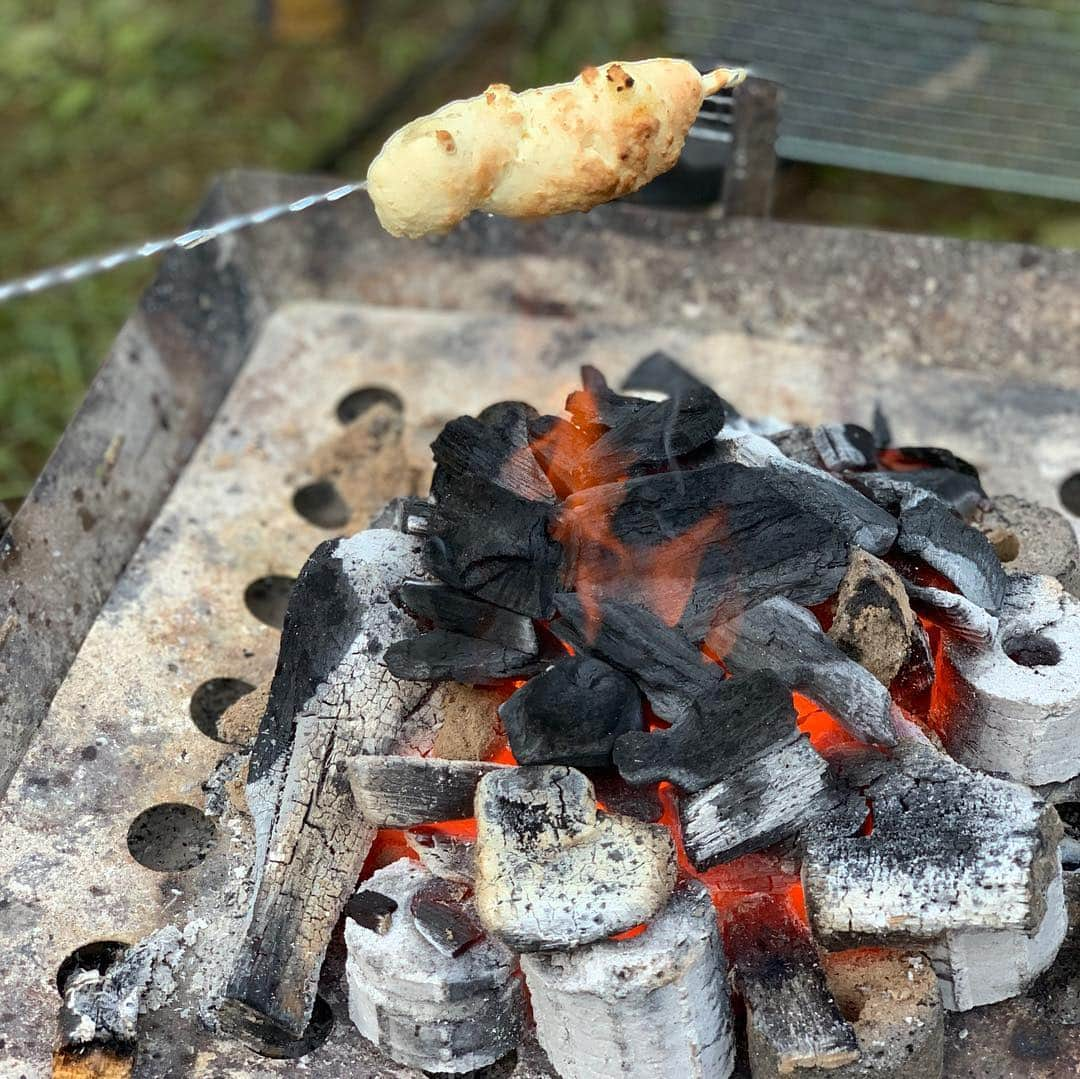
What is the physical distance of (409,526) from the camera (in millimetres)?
2471

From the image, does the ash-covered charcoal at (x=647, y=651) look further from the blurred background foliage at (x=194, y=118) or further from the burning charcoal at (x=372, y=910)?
the blurred background foliage at (x=194, y=118)

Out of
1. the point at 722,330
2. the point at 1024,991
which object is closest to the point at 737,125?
the point at 722,330

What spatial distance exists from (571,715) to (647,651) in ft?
0.58

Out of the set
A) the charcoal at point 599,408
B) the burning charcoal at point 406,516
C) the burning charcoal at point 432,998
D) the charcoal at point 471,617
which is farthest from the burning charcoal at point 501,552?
the burning charcoal at point 432,998

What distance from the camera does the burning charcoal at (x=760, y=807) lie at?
2.03 metres

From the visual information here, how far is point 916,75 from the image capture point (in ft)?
15.4

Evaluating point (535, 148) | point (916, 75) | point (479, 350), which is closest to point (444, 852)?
point (535, 148)

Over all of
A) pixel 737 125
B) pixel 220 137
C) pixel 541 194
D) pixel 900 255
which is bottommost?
pixel 220 137

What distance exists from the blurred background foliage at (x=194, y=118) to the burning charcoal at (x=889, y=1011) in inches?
118

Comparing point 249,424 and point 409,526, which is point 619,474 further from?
point 249,424

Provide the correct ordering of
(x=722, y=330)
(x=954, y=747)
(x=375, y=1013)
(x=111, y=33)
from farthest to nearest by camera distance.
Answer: (x=111, y=33), (x=722, y=330), (x=954, y=747), (x=375, y=1013)

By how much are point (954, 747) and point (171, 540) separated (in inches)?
64.6

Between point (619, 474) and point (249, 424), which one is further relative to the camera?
point (249, 424)

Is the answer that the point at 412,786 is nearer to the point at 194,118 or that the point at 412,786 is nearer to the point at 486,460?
the point at 486,460
